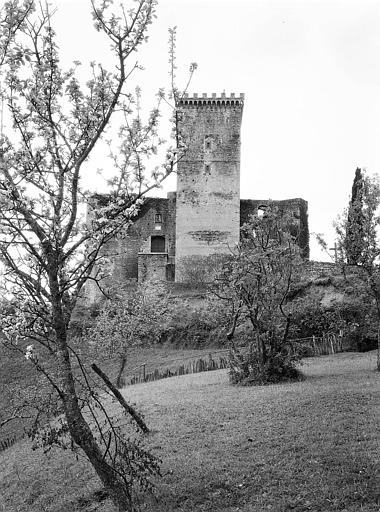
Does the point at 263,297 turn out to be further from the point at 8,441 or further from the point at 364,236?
Result: the point at 8,441

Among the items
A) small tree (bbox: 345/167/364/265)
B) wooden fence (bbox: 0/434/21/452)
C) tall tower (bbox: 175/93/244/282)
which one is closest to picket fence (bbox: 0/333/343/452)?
wooden fence (bbox: 0/434/21/452)

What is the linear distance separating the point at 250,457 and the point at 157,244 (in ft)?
126

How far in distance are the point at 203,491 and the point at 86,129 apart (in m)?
6.03

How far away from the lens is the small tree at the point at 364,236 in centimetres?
1825

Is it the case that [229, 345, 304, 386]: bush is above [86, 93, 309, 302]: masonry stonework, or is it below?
below

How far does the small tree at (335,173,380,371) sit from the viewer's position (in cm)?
1825

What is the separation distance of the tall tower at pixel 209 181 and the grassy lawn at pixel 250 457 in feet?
93.9

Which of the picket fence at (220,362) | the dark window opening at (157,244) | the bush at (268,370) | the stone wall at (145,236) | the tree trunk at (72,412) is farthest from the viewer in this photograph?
the dark window opening at (157,244)

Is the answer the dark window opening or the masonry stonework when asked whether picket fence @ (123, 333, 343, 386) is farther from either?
the dark window opening

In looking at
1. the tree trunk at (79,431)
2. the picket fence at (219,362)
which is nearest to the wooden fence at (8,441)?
the picket fence at (219,362)

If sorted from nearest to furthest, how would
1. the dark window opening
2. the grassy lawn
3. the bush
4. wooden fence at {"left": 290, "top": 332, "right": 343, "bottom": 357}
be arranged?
the grassy lawn → the bush → wooden fence at {"left": 290, "top": 332, "right": 343, "bottom": 357} → the dark window opening

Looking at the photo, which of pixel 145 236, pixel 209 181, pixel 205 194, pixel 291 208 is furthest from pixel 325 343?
pixel 145 236

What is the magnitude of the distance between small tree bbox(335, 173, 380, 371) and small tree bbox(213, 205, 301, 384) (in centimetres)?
169

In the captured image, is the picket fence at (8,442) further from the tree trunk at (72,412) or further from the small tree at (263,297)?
the tree trunk at (72,412)
